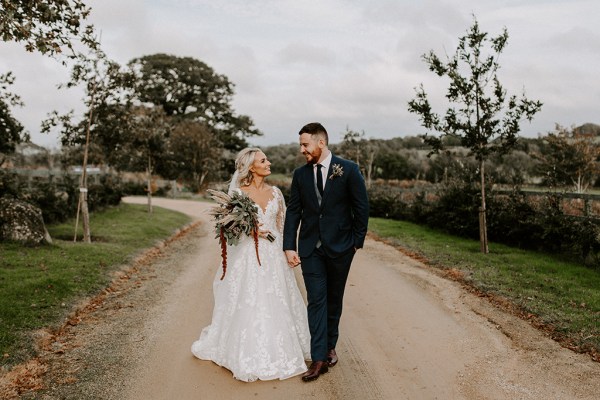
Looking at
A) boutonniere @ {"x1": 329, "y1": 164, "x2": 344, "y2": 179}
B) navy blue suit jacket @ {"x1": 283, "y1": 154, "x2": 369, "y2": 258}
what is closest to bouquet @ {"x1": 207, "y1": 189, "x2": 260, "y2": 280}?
navy blue suit jacket @ {"x1": 283, "y1": 154, "x2": 369, "y2": 258}

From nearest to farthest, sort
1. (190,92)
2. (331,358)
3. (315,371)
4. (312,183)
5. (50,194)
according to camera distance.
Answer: (315,371), (312,183), (331,358), (50,194), (190,92)

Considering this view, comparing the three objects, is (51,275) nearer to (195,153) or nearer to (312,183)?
(312,183)

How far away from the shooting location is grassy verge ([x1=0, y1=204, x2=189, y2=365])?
20.1ft

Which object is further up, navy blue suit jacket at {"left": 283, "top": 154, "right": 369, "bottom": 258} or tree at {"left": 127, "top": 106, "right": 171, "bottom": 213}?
tree at {"left": 127, "top": 106, "right": 171, "bottom": 213}

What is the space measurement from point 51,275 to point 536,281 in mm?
8439

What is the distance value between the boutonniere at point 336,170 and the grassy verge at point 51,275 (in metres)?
3.74

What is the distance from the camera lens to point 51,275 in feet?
28.6

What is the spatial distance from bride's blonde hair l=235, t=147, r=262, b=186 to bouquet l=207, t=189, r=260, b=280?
21 cm

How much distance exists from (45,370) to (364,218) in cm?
350

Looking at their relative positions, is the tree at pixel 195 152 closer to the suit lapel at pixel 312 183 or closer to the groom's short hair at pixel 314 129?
the suit lapel at pixel 312 183

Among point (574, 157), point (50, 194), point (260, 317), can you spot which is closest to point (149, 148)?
point (50, 194)

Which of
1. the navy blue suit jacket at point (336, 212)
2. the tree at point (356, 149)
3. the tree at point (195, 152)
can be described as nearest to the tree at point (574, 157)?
the tree at point (356, 149)

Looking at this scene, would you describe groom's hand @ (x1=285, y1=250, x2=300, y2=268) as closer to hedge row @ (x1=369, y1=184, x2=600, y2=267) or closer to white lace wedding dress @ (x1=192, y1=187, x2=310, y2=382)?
white lace wedding dress @ (x1=192, y1=187, x2=310, y2=382)

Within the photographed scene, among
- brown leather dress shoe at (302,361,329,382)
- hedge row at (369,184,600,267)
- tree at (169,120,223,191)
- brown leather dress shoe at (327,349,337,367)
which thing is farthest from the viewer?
tree at (169,120,223,191)
